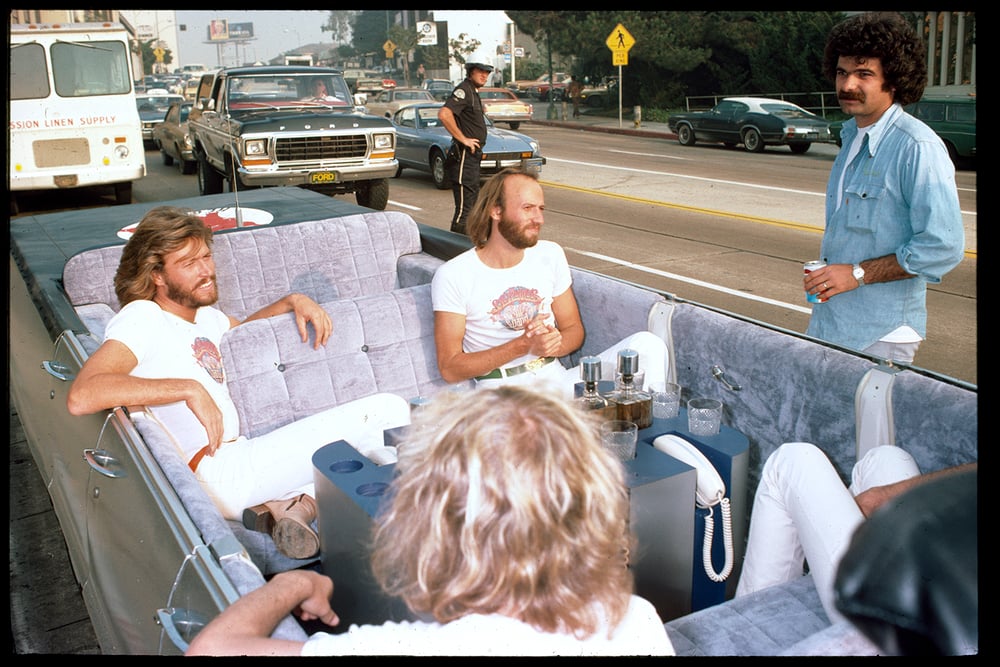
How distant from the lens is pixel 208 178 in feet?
50.1

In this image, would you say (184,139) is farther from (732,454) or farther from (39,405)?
(732,454)

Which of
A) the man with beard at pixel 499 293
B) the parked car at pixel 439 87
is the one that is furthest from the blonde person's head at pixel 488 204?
the parked car at pixel 439 87

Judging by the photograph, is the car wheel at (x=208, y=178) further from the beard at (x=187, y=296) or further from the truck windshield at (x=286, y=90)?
the beard at (x=187, y=296)

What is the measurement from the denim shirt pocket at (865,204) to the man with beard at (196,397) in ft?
6.27

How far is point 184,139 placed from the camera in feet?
61.0

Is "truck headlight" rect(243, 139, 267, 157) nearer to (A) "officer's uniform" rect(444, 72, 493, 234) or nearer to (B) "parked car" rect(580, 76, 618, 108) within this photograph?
(A) "officer's uniform" rect(444, 72, 493, 234)

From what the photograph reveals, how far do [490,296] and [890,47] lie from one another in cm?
186

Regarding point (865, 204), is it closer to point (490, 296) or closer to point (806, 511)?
point (806, 511)

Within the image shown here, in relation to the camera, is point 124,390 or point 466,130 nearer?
point 124,390

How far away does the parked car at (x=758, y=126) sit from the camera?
2114 centimetres

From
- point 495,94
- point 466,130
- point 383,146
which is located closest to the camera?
point 466,130

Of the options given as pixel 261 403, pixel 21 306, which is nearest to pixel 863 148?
pixel 261 403

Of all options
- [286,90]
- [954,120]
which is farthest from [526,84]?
[286,90]

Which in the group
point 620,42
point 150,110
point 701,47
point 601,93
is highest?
point 701,47
